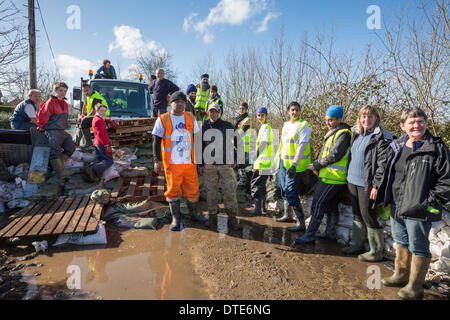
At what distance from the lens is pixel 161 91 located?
6172 millimetres

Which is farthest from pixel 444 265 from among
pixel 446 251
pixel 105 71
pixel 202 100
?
pixel 105 71

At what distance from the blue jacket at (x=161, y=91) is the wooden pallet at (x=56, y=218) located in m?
2.97

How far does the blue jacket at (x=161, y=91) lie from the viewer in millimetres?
6172

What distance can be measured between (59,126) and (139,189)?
2.04m

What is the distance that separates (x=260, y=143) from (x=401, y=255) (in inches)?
101

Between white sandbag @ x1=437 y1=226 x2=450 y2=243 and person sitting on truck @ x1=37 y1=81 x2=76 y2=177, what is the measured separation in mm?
6176

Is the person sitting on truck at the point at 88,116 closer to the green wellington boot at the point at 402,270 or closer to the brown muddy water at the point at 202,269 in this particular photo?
the brown muddy water at the point at 202,269

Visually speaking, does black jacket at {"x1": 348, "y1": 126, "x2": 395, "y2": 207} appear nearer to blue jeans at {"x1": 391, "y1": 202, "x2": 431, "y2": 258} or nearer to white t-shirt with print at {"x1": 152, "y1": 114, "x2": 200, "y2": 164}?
blue jeans at {"x1": 391, "y1": 202, "x2": 431, "y2": 258}

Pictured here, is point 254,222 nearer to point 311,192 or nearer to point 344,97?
point 311,192

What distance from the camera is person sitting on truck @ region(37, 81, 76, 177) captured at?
15.1 ft

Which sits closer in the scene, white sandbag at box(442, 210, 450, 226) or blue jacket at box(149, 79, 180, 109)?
white sandbag at box(442, 210, 450, 226)

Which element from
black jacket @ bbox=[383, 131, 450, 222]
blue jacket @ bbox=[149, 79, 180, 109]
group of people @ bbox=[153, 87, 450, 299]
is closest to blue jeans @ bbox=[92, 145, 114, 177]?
group of people @ bbox=[153, 87, 450, 299]

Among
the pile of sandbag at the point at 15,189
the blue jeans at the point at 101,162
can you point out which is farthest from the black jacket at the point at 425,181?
the pile of sandbag at the point at 15,189

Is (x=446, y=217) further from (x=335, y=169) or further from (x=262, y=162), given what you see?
(x=262, y=162)
